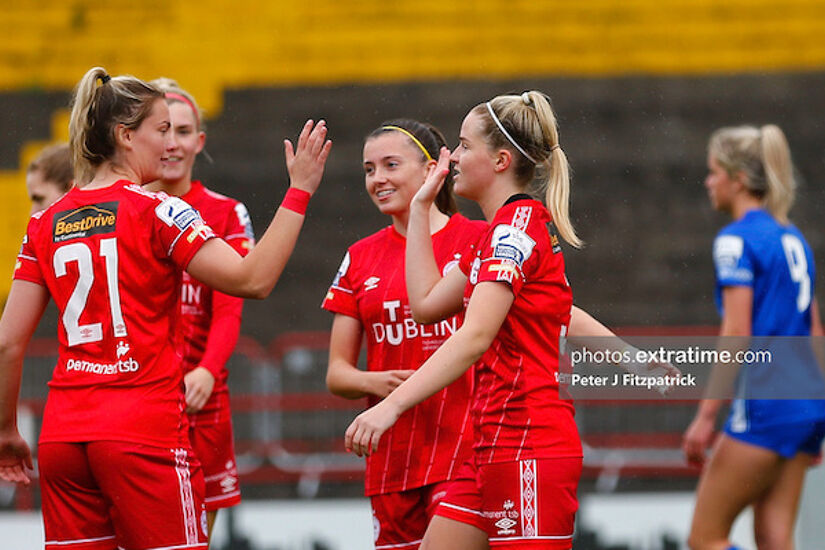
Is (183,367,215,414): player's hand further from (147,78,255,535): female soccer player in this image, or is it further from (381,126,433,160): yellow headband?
(381,126,433,160): yellow headband

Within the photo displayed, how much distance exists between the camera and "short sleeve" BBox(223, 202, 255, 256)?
179 inches

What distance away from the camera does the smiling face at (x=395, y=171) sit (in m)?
4.20

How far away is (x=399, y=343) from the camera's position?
412cm

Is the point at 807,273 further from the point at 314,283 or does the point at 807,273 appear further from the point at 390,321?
the point at 314,283

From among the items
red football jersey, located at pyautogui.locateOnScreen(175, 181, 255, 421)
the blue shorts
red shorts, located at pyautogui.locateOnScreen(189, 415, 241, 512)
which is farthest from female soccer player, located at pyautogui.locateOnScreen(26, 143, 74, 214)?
the blue shorts

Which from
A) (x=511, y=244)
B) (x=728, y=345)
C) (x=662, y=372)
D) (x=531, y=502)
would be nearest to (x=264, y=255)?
(x=511, y=244)

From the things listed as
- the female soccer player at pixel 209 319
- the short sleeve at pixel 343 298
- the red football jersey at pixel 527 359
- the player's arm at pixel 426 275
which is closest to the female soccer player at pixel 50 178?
the female soccer player at pixel 209 319

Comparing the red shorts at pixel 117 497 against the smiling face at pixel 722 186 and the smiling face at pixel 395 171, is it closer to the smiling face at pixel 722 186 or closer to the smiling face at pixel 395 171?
the smiling face at pixel 395 171

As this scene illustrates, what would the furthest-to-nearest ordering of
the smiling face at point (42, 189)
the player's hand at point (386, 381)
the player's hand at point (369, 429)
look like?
the smiling face at point (42, 189) < the player's hand at point (386, 381) < the player's hand at point (369, 429)

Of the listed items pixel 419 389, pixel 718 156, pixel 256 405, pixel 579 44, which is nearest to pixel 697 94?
pixel 579 44

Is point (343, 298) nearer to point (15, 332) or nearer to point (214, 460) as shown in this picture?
point (214, 460)

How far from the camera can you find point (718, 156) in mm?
5211

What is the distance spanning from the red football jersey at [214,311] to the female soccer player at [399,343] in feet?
1.54

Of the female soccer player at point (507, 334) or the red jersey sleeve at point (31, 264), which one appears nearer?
the female soccer player at point (507, 334)
